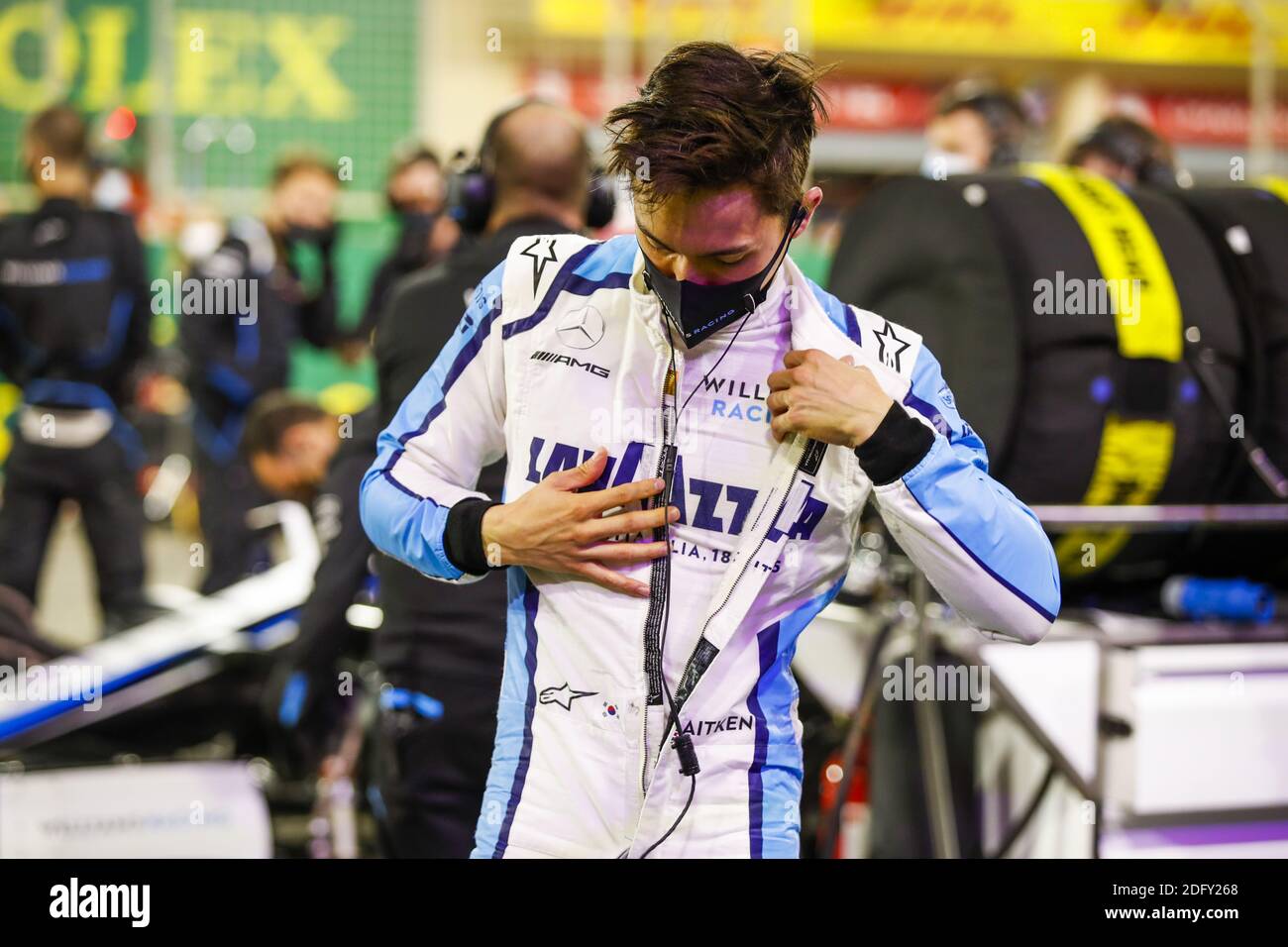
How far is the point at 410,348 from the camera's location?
105 inches

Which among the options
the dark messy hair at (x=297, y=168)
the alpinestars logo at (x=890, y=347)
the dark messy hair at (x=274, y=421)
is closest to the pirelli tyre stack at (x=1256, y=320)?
the alpinestars logo at (x=890, y=347)

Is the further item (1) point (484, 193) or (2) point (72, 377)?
(2) point (72, 377)

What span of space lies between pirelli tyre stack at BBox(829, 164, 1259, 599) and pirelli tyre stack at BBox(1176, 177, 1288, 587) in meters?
0.05

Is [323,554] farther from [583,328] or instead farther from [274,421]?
[274,421]

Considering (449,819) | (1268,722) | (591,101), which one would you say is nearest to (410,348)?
(449,819)

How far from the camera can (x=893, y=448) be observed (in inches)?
67.2

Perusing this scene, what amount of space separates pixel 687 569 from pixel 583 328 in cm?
34

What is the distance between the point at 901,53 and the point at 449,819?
40.3ft

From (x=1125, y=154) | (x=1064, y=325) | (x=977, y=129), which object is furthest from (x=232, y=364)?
(x=1064, y=325)

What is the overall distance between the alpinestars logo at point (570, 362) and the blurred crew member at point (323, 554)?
1.10m

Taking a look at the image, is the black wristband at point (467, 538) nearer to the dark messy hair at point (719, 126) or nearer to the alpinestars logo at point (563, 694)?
the alpinestars logo at point (563, 694)

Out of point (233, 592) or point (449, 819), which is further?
point (233, 592)
